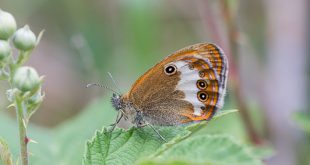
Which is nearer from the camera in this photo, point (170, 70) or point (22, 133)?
point (22, 133)

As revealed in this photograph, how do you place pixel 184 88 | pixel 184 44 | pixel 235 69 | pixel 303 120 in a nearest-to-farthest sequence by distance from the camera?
pixel 184 88 < pixel 303 120 < pixel 235 69 < pixel 184 44

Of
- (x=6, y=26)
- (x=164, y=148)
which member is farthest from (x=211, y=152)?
(x=6, y=26)

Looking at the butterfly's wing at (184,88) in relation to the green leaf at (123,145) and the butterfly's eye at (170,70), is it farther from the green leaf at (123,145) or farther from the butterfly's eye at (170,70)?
the green leaf at (123,145)

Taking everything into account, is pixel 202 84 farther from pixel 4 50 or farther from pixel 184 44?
pixel 184 44

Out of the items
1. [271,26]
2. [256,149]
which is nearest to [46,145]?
[256,149]

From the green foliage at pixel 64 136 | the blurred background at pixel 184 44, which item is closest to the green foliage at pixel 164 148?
the green foliage at pixel 64 136

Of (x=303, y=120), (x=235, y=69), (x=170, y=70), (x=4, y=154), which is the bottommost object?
(x=4, y=154)

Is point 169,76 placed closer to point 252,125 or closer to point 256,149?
point 256,149

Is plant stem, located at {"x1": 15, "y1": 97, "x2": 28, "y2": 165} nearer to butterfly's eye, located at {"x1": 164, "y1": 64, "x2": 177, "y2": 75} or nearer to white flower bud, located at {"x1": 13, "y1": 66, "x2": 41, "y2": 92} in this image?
white flower bud, located at {"x1": 13, "y1": 66, "x2": 41, "y2": 92}
